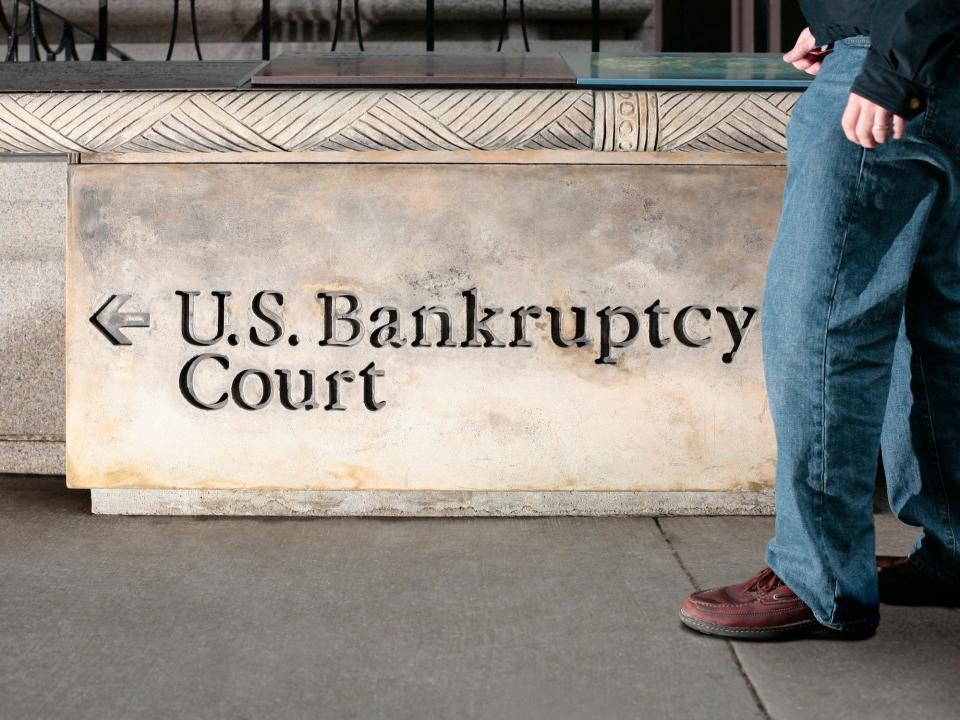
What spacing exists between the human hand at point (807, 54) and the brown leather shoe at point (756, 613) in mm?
859

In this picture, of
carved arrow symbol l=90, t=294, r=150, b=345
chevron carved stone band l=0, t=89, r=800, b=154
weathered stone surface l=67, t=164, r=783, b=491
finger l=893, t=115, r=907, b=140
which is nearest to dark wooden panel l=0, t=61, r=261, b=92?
chevron carved stone band l=0, t=89, r=800, b=154

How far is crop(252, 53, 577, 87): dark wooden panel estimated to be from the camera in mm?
2244

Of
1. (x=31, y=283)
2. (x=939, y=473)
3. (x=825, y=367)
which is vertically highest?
(x=31, y=283)

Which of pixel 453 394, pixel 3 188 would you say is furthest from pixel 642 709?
pixel 3 188

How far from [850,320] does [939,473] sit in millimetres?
366

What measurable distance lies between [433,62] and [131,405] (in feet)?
3.91

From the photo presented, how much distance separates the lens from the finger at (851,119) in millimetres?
1372

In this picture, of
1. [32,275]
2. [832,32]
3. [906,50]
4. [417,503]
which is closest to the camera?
[906,50]

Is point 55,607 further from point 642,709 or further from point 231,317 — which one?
point 642,709

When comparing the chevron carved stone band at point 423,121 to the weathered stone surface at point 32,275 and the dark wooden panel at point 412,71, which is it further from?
the weathered stone surface at point 32,275

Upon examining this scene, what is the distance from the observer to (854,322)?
1.51m

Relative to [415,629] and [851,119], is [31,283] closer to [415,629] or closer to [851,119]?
[415,629]

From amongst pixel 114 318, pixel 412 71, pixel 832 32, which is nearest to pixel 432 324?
pixel 412 71

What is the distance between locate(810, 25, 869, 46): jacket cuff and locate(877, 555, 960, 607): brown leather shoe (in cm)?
91
